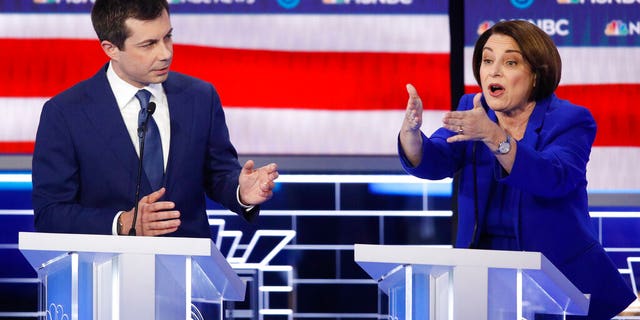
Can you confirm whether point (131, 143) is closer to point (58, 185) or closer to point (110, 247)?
point (58, 185)

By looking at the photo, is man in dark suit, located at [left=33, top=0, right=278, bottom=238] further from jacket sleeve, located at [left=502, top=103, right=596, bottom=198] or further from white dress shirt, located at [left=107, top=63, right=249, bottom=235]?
jacket sleeve, located at [left=502, top=103, right=596, bottom=198]

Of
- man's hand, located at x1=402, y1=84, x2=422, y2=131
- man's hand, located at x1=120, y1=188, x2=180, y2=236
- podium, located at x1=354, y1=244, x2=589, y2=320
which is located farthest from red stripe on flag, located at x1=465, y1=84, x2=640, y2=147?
podium, located at x1=354, y1=244, x2=589, y2=320

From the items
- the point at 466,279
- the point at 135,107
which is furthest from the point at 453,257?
the point at 135,107

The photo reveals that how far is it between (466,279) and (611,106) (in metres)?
2.66

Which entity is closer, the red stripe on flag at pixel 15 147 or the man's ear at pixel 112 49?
the man's ear at pixel 112 49

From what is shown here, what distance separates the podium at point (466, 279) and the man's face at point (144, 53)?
107 centimetres

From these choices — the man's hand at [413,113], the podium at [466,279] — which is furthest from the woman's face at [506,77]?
the podium at [466,279]

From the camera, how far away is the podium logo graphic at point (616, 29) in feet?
15.3

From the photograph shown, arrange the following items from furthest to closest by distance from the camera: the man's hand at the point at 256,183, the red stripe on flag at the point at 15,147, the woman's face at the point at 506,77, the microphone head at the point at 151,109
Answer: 1. the red stripe on flag at the point at 15,147
2. the woman's face at the point at 506,77
3. the man's hand at the point at 256,183
4. the microphone head at the point at 151,109

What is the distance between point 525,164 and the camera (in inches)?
110

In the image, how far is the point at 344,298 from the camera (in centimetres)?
484

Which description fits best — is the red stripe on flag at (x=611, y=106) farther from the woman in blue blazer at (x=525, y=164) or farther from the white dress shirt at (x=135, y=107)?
the white dress shirt at (x=135, y=107)

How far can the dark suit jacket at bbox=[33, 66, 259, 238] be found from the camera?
9.87ft

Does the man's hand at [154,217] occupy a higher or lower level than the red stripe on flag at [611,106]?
lower
